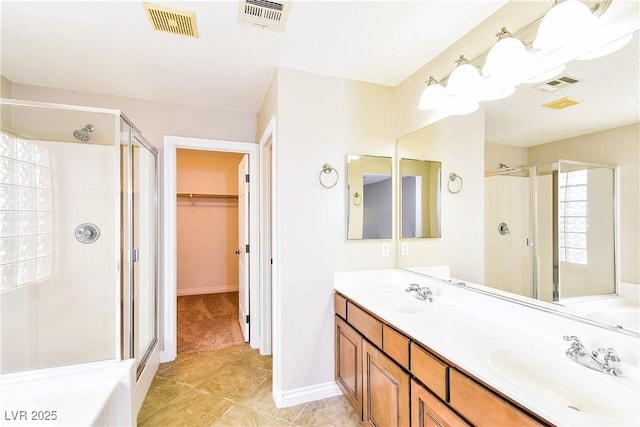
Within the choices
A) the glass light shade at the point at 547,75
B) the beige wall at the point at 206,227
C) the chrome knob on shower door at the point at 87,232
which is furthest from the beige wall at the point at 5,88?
the glass light shade at the point at 547,75

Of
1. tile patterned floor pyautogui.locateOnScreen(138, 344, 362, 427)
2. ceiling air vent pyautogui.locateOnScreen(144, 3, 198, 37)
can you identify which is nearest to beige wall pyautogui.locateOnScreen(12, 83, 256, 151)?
ceiling air vent pyautogui.locateOnScreen(144, 3, 198, 37)

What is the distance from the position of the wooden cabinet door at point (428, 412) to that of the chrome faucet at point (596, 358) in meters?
0.47

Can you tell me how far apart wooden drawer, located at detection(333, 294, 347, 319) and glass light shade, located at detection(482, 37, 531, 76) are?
5.31 feet

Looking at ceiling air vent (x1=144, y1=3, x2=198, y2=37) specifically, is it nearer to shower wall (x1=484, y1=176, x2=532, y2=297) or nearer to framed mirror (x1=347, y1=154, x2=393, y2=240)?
framed mirror (x1=347, y1=154, x2=393, y2=240)

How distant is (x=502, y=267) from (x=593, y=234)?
0.44 meters

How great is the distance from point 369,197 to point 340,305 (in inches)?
33.9

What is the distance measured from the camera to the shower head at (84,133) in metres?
2.18

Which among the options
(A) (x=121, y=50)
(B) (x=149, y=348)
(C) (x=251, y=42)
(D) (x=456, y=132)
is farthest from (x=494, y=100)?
(B) (x=149, y=348)

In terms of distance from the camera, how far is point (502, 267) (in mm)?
1488

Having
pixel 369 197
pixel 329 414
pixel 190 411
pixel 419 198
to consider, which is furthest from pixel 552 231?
pixel 190 411

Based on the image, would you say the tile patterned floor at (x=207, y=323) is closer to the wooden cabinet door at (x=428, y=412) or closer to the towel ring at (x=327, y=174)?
the towel ring at (x=327, y=174)

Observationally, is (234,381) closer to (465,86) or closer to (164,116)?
(164,116)

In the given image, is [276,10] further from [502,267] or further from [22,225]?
[22,225]

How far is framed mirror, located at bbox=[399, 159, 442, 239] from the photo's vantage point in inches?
79.3
